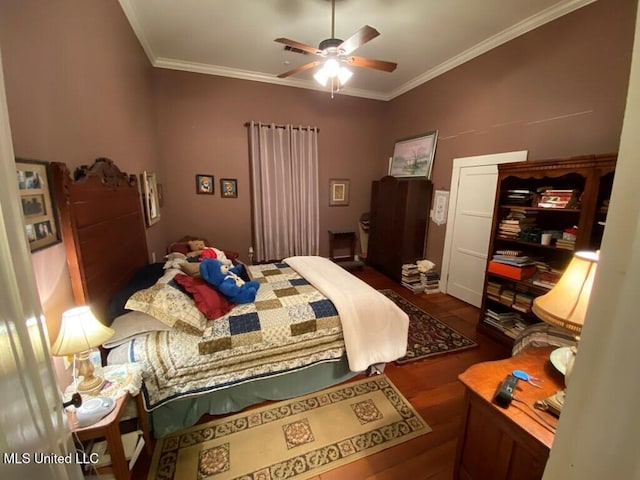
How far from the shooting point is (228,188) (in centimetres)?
394

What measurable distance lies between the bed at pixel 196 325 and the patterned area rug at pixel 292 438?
9 centimetres

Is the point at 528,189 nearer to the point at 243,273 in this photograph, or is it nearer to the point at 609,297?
the point at 609,297

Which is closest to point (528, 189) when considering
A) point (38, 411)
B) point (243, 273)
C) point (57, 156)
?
point (243, 273)

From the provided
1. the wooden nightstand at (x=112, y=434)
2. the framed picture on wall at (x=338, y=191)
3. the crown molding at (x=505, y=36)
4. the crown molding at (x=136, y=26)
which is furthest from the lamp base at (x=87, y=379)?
the crown molding at (x=505, y=36)

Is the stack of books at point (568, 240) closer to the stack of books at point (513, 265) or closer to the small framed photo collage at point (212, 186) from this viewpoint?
the stack of books at point (513, 265)

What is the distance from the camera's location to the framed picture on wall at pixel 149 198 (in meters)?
2.66

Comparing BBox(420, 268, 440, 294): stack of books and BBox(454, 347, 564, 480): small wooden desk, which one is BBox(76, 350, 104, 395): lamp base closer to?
BBox(454, 347, 564, 480): small wooden desk

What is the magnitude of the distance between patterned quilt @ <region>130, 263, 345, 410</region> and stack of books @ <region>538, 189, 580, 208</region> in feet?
6.51

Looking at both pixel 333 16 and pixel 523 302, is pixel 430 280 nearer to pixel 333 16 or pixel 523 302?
pixel 523 302

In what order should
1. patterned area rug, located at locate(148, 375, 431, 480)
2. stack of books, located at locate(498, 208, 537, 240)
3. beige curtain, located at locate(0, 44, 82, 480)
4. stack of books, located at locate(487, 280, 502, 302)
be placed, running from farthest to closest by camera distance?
stack of books, located at locate(487, 280, 502, 302) → stack of books, located at locate(498, 208, 537, 240) → patterned area rug, located at locate(148, 375, 431, 480) → beige curtain, located at locate(0, 44, 82, 480)

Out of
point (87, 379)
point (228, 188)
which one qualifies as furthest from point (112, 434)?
point (228, 188)

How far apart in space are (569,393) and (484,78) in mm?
3529

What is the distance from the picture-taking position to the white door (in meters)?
2.99

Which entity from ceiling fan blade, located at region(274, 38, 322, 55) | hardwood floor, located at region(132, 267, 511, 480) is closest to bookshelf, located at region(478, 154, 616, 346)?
hardwood floor, located at region(132, 267, 511, 480)
